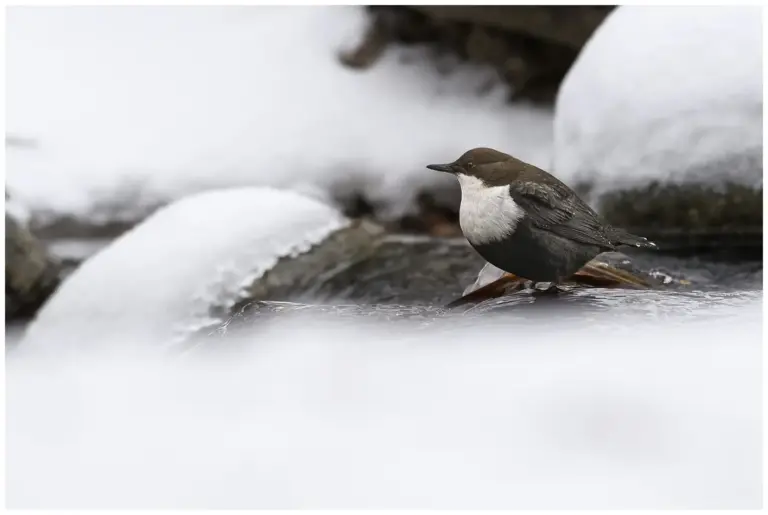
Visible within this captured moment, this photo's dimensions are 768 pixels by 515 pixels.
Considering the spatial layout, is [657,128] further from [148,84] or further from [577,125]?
[148,84]

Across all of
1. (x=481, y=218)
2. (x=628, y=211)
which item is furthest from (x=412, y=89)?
(x=481, y=218)

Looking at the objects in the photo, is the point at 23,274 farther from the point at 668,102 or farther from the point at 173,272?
the point at 668,102

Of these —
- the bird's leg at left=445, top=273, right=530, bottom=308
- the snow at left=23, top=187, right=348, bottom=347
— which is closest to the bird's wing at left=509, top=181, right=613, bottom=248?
the bird's leg at left=445, top=273, right=530, bottom=308

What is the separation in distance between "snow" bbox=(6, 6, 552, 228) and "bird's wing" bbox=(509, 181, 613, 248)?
2970 mm

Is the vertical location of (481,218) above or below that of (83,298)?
above

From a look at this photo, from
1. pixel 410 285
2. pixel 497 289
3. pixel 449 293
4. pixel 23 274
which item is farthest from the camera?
pixel 23 274

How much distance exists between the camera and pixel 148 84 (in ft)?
20.4

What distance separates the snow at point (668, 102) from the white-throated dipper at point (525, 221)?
1759 mm

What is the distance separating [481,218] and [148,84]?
4808mm

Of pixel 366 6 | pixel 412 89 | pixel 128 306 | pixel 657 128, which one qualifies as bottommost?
pixel 128 306

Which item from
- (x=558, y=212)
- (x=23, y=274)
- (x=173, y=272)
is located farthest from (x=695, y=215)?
(x=23, y=274)

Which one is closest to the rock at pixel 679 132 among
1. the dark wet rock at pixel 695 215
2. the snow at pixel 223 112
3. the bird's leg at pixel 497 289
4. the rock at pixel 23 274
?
the dark wet rock at pixel 695 215

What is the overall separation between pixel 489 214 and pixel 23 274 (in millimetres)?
2880

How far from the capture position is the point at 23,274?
13.0ft
